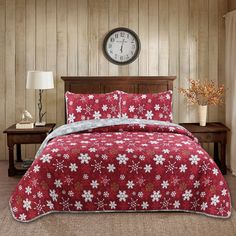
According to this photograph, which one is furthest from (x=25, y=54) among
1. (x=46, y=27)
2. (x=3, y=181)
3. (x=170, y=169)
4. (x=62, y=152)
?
(x=170, y=169)

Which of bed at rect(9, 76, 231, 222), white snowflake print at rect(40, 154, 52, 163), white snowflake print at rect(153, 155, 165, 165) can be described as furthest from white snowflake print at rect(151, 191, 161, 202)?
white snowflake print at rect(40, 154, 52, 163)

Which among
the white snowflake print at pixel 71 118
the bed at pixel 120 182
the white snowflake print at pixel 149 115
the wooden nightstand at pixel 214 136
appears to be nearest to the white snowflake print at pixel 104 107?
the white snowflake print at pixel 71 118

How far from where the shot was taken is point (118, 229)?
10.8ft

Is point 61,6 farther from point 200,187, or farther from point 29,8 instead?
point 200,187

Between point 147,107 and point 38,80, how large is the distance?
1310 mm

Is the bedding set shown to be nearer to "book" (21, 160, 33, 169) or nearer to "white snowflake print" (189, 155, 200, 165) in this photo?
"white snowflake print" (189, 155, 200, 165)

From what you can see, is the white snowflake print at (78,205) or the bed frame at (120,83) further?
the bed frame at (120,83)

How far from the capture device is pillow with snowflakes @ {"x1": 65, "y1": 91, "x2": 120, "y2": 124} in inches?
199

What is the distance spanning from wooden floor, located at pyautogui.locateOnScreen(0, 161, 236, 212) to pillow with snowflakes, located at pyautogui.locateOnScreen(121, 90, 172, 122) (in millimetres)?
975

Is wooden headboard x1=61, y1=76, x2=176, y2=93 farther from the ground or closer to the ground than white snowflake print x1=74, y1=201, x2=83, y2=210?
farther from the ground

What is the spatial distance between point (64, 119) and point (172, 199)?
2586 millimetres

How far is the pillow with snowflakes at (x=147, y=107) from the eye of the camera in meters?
5.06

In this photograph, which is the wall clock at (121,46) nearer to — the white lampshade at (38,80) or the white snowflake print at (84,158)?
the white lampshade at (38,80)

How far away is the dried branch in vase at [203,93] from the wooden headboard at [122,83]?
0.26m
